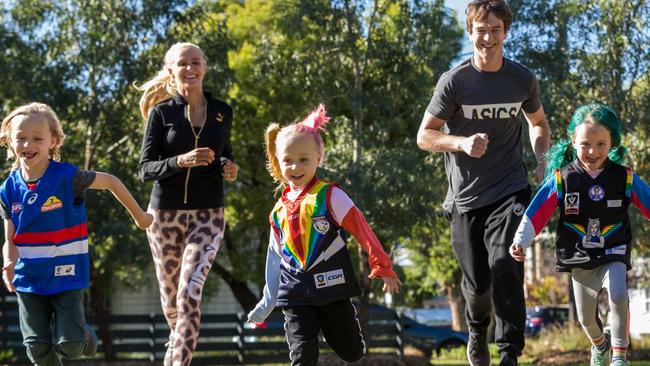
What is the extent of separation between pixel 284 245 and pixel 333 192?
42cm

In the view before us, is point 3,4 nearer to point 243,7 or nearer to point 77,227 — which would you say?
point 243,7

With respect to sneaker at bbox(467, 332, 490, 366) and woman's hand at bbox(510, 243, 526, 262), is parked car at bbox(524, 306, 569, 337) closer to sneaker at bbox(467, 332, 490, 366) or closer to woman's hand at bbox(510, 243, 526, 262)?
sneaker at bbox(467, 332, 490, 366)

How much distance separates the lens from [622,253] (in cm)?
658

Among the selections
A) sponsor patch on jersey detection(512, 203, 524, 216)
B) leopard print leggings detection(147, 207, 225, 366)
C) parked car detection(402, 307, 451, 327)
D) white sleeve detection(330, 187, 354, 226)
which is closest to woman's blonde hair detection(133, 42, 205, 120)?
leopard print leggings detection(147, 207, 225, 366)

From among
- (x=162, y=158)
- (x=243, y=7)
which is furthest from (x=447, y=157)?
(x=243, y=7)

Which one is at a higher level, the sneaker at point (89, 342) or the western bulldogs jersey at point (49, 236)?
the western bulldogs jersey at point (49, 236)

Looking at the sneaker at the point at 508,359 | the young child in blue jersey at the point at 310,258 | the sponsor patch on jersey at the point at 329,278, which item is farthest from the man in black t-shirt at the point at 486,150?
the sponsor patch on jersey at the point at 329,278

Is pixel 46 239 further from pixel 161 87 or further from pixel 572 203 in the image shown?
pixel 572 203

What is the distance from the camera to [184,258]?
709cm

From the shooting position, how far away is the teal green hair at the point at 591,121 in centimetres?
661

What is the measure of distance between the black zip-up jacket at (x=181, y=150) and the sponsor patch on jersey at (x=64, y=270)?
1.22 meters

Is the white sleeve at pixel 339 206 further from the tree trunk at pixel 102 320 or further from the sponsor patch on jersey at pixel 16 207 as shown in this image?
the tree trunk at pixel 102 320

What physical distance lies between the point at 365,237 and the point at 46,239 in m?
1.88

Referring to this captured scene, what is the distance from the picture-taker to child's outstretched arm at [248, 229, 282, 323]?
19.2 feet
